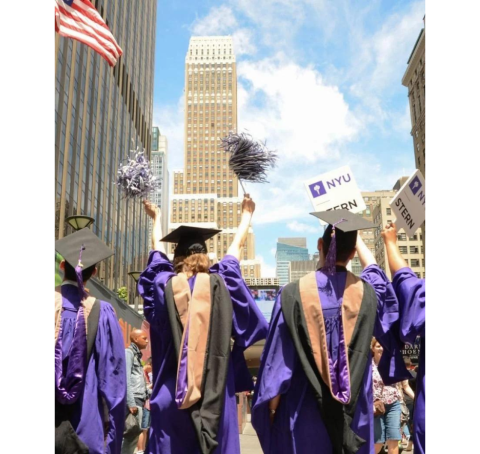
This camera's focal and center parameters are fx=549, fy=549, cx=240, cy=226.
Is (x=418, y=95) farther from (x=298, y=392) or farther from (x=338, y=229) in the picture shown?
(x=298, y=392)

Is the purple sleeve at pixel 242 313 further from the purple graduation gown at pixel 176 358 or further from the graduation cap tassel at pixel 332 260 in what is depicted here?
the graduation cap tassel at pixel 332 260

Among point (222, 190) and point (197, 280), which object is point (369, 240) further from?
point (197, 280)

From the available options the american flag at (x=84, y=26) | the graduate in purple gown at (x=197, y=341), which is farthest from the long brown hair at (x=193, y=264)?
the american flag at (x=84, y=26)

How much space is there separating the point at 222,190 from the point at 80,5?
419 ft

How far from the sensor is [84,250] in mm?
3844

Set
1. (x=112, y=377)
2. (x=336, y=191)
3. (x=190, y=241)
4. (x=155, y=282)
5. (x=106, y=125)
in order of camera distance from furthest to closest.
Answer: (x=106, y=125) → (x=336, y=191) → (x=190, y=241) → (x=155, y=282) → (x=112, y=377)

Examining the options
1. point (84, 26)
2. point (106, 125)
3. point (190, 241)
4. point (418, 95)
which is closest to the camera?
point (190, 241)

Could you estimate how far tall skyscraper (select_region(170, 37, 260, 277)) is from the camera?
128 m

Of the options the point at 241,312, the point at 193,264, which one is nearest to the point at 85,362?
the point at 193,264

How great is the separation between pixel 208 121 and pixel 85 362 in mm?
138476

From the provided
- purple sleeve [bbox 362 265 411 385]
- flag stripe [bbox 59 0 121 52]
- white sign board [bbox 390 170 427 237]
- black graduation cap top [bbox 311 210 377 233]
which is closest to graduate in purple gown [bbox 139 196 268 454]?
black graduation cap top [bbox 311 210 377 233]

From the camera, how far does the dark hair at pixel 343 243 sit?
12.1 feet
